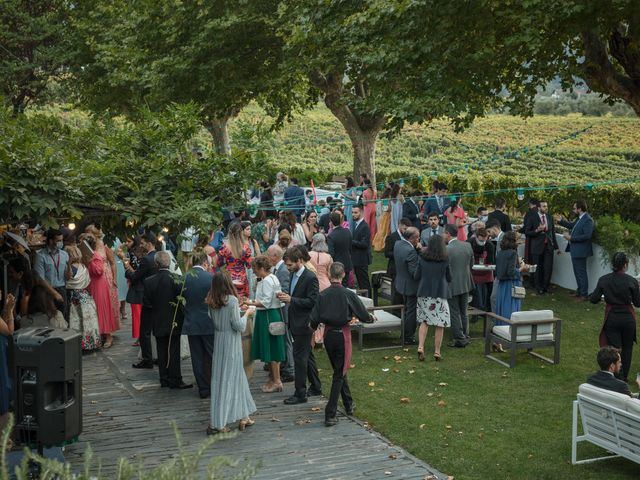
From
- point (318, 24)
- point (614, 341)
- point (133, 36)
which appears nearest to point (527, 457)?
point (614, 341)

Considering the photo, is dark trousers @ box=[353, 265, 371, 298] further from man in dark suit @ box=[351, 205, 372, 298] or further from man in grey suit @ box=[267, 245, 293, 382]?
man in grey suit @ box=[267, 245, 293, 382]

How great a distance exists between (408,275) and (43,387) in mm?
6497

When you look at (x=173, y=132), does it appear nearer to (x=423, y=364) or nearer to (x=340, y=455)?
(x=340, y=455)

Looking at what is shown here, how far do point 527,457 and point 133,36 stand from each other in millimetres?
20350

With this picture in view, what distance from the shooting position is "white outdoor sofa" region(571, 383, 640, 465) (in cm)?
811

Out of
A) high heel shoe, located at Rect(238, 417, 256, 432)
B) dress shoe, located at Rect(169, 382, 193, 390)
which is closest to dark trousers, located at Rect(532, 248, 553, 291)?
dress shoe, located at Rect(169, 382, 193, 390)

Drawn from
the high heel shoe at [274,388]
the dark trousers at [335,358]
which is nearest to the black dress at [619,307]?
the dark trousers at [335,358]

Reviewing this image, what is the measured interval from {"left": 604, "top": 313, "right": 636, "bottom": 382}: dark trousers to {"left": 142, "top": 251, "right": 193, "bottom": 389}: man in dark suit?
213 inches

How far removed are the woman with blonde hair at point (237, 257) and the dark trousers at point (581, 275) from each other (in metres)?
7.19

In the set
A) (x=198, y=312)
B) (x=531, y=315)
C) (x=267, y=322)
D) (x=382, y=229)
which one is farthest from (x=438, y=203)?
(x=198, y=312)

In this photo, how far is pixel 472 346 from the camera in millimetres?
13297

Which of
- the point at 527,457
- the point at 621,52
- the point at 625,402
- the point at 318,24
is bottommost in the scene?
the point at 527,457

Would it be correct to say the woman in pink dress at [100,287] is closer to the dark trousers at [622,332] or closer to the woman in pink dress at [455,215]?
the dark trousers at [622,332]

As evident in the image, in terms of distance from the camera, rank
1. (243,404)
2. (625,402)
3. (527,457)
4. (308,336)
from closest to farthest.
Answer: (625,402)
(527,457)
(243,404)
(308,336)
